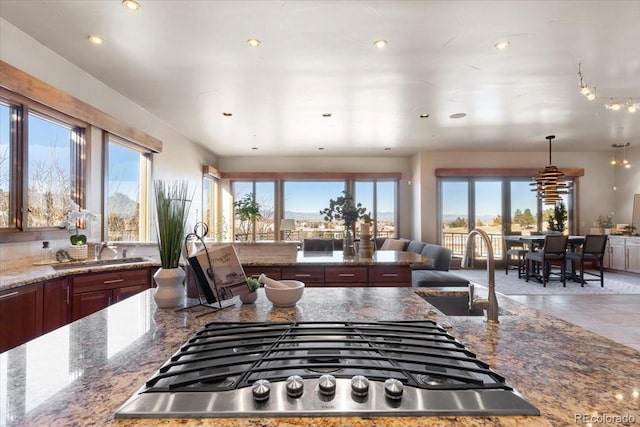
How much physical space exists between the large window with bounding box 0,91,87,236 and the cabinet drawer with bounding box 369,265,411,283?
3009mm

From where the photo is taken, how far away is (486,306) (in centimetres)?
108

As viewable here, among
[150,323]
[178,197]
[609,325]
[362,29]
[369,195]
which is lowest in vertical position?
[609,325]

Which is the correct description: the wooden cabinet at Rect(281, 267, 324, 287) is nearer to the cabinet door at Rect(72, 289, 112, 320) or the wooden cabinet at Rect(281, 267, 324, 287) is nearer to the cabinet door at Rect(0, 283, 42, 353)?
the cabinet door at Rect(72, 289, 112, 320)

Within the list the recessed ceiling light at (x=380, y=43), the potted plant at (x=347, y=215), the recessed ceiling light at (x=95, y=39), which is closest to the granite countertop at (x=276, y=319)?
the potted plant at (x=347, y=215)

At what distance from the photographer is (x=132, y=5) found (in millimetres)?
2221

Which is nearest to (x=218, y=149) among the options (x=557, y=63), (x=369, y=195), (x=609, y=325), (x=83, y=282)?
(x=369, y=195)

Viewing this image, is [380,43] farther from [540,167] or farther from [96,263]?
[540,167]

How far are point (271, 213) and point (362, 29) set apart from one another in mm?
5843

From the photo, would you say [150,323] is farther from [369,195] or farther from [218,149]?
[369,195]

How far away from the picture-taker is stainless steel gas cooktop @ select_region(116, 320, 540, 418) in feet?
1.83

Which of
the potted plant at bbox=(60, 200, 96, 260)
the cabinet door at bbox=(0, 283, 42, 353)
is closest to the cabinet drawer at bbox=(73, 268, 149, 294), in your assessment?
the cabinet door at bbox=(0, 283, 42, 353)

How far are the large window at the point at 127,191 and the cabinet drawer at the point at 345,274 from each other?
279 cm

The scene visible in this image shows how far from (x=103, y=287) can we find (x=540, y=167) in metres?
8.67

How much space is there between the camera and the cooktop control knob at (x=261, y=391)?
57cm
